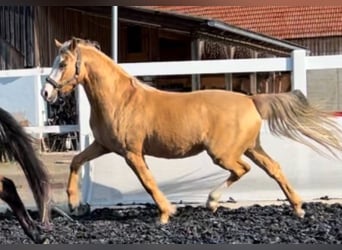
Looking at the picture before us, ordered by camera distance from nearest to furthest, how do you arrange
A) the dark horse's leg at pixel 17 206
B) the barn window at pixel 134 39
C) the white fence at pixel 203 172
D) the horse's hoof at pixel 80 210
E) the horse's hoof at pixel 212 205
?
1. the dark horse's leg at pixel 17 206
2. the horse's hoof at pixel 212 205
3. the horse's hoof at pixel 80 210
4. the white fence at pixel 203 172
5. the barn window at pixel 134 39

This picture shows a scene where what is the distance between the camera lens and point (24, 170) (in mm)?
6215

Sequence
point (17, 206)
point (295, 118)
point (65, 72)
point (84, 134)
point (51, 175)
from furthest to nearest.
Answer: point (51, 175) < point (84, 134) < point (295, 118) < point (65, 72) < point (17, 206)

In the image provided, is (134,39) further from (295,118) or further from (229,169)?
(229,169)

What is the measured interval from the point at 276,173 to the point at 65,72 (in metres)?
2.14

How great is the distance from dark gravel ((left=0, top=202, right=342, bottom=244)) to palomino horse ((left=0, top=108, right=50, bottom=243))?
243 millimetres

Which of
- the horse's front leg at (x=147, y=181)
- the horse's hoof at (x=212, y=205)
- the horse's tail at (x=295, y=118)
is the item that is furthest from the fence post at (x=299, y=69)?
the horse's front leg at (x=147, y=181)

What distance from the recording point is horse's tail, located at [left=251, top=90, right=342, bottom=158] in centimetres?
712

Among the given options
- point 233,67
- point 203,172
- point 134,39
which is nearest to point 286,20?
point 134,39

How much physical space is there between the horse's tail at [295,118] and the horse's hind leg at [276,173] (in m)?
0.26

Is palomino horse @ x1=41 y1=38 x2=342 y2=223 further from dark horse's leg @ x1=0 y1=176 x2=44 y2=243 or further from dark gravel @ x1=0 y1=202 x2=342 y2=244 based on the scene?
dark horse's leg @ x1=0 y1=176 x2=44 y2=243

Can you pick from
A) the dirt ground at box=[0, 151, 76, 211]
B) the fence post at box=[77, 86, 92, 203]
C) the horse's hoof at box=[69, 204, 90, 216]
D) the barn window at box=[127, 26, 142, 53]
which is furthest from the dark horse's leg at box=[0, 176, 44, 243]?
the barn window at box=[127, 26, 142, 53]

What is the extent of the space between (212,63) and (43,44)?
10779mm

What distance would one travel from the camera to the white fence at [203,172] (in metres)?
8.14

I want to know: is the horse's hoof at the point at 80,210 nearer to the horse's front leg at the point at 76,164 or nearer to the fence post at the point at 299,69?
the horse's front leg at the point at 76,164
